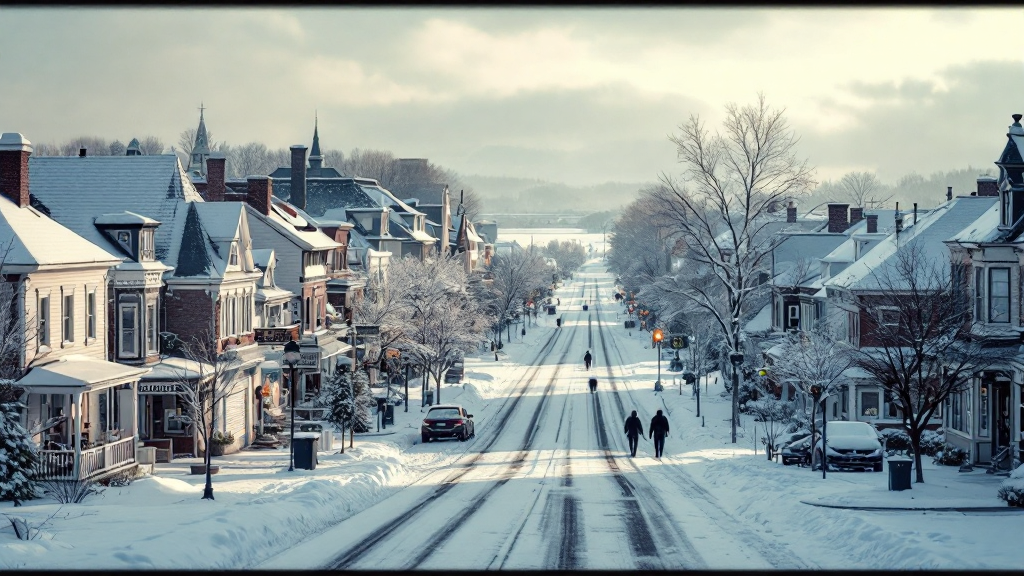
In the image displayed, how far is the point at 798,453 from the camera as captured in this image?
36.0 metres

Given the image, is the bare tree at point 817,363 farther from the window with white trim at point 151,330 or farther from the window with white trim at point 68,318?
the window with white trim at point 68,318

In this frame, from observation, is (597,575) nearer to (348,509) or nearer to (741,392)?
(348,509)

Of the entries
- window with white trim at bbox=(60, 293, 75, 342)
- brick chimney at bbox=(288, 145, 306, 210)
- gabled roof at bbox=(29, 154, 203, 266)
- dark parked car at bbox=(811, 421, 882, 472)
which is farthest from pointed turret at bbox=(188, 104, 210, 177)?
dark parked car at bbox=(811, 421, 882, 472)

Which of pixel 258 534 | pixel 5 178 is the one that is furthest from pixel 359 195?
pixel 258 534

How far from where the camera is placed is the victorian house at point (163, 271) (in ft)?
122

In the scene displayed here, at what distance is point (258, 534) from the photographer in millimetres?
19953

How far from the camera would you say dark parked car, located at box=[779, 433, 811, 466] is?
118 feet

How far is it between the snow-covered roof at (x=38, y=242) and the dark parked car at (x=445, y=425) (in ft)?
49.4

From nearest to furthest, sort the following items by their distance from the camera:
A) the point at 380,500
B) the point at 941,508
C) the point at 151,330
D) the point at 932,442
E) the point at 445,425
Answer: the point at 941,508 < the point at 380,500 < the point at 151,330 < the point at 932,442 < the point at 445,425

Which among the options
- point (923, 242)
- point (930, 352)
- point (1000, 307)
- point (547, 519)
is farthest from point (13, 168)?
point (923, 242)

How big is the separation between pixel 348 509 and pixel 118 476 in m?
9.21

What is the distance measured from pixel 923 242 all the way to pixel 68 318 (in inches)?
1421

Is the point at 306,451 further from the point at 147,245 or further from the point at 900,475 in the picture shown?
the point at 900,475

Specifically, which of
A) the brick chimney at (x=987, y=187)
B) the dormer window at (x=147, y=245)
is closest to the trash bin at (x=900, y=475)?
the dormer window at (x=147, y=245)
